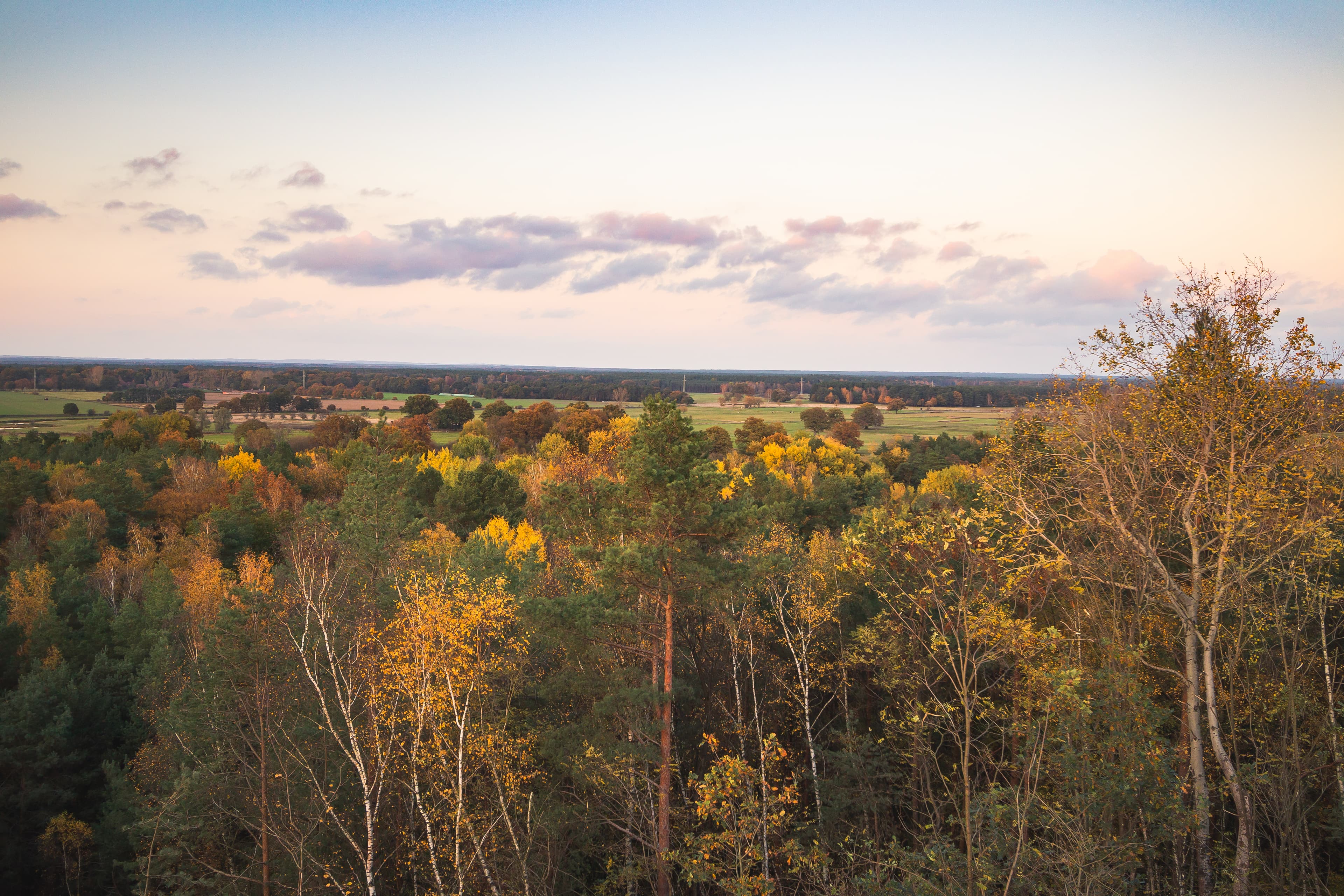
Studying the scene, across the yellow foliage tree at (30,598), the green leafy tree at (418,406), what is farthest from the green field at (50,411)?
the yellow foliage tree at (30,598)

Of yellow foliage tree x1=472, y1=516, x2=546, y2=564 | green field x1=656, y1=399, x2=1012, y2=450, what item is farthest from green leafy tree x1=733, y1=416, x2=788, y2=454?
yellow foliage tree x1=472, y1=516, x2=546, y2=564

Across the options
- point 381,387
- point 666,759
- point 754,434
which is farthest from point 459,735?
point 381,387

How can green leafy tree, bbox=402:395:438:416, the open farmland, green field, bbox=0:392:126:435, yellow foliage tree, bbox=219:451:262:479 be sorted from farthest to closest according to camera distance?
green leafy tree, bbox=402:395:438:416 < the open farmland < green field, bbox=0:392:126:435 < yellow foliage tree, bbox=219:451:262:479

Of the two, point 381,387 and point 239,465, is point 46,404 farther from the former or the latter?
point 239,465

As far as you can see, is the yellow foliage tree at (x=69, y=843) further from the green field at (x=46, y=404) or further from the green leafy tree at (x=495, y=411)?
the green field at (x=46, y=404)

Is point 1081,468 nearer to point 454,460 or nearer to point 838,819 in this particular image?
point 838,819

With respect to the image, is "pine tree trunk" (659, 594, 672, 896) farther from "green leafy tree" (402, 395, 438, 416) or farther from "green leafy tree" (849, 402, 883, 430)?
"green leafy tree" (849, 402, 883, 430)

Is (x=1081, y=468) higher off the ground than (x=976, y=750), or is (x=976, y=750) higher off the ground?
(x=1081, y=468)

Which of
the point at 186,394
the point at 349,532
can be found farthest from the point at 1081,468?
the point at 186,394
